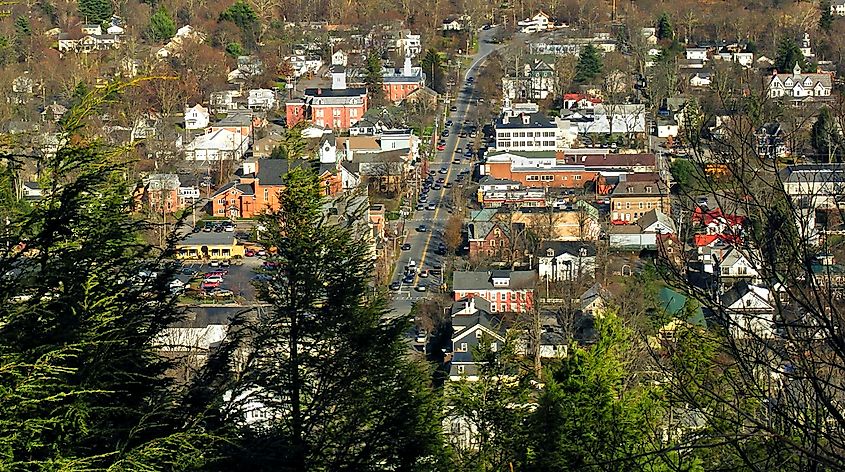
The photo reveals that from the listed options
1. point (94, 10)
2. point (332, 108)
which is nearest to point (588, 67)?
point (332, 108)

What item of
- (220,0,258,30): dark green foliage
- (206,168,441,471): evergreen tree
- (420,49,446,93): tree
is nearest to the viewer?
(206,168,441,471): evergreen tree

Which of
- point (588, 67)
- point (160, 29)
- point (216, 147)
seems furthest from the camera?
point (160, 29)

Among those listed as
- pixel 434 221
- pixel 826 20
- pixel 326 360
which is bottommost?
pixel 434 221

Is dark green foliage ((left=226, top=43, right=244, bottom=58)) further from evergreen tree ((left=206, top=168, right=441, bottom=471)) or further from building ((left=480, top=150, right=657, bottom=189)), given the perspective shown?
evergreen tree ((left=206, top=168, right=441, bottom=471))

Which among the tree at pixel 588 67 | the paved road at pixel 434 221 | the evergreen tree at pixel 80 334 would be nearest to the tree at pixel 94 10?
the paved road at pixel 434 221

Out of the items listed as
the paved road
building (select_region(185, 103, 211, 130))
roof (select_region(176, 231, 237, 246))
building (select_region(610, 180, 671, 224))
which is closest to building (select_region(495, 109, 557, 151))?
the paved road

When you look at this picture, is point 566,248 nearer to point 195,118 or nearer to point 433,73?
point 195,118
